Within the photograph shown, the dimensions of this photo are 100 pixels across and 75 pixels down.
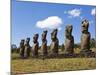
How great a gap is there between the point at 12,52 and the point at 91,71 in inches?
41.5

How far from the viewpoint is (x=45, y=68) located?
9.38 feet

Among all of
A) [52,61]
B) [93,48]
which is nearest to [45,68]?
[52,61]

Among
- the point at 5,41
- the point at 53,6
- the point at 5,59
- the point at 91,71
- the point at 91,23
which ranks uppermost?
the point at 53,6

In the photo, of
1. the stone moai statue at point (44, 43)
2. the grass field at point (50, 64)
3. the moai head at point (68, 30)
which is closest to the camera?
the grass field at point (50, 64)

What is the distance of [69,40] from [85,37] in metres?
0.23

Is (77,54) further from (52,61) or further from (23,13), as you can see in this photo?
(23,13)

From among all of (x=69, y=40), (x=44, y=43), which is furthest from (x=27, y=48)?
(x=69, y=40)

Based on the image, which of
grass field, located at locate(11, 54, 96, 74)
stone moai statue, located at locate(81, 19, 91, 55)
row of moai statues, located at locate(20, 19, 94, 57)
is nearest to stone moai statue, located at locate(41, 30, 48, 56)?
row of moai statues, located at locate(20, 19, 94, 57)

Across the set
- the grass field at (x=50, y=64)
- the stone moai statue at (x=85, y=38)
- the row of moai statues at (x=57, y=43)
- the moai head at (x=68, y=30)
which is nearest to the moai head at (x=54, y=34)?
the row of moai statues at (x=57, y=43)

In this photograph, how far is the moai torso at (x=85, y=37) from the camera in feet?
9.96

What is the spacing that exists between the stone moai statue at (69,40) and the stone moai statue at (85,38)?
0.50 ft

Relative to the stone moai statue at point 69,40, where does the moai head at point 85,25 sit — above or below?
above

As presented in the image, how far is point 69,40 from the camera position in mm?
2965

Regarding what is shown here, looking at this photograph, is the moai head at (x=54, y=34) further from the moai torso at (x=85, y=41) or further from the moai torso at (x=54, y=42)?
the moai torso at (x=85, y=41)
